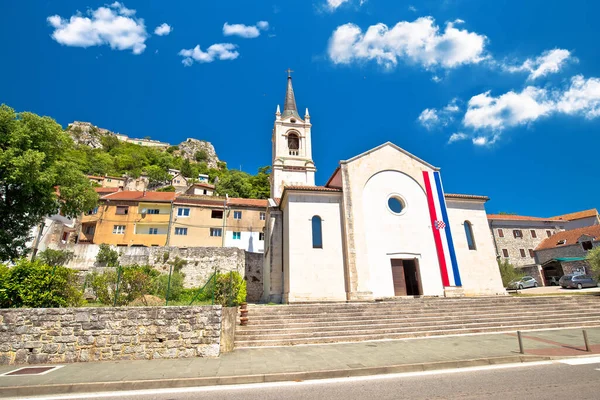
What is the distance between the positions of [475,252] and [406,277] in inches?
204

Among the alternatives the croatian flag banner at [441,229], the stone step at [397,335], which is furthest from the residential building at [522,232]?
the stone step at [397,335]

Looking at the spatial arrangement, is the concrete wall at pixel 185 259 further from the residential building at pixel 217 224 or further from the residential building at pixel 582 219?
the residential building at pixel 582 219

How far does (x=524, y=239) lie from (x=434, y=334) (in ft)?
127

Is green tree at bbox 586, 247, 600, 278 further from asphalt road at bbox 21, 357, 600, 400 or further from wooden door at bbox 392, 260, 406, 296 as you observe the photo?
asphalt road at bbox 21, 357, 600, 400

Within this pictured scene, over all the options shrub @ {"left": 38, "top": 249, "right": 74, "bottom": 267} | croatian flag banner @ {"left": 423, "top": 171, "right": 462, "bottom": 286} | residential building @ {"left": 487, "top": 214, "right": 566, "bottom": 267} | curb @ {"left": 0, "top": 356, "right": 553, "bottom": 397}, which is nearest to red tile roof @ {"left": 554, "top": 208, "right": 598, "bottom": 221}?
residential building @ {"left": 487, "top": 214, "right": 566, "bottom": 267}

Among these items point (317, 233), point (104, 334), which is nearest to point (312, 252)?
point (317, 233)

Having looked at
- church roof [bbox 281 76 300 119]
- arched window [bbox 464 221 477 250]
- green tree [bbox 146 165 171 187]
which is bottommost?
arched window [bbox 464 221 477 250]

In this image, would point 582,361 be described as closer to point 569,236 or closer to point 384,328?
point 384,328

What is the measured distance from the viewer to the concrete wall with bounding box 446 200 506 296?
19.0 meters

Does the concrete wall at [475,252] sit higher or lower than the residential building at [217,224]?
lower

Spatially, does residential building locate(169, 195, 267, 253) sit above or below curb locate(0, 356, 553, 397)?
above

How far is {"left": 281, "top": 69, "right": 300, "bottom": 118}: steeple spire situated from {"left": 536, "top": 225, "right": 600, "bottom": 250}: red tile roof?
37.0m

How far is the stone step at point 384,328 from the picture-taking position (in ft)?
35.2

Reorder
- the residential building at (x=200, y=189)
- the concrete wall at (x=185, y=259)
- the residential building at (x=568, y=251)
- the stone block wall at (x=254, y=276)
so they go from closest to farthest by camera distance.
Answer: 1. the concrete wall at (x=185, y=259)
2. the stone block wall at (x=254, y=276)
3. the residential building at (x=568, y=251)
4. the residential building at (x=200, y=189)
